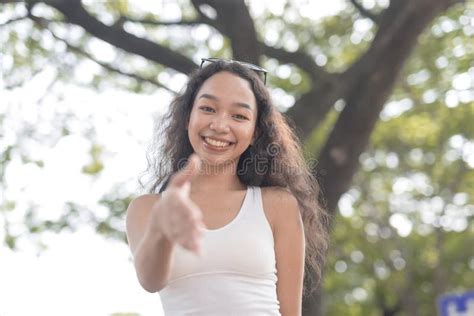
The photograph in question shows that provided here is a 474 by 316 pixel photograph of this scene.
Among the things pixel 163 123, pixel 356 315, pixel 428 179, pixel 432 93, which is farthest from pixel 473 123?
pixel 163 123

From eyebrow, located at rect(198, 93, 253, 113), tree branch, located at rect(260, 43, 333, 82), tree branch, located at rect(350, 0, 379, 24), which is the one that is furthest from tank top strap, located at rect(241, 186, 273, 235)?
tree branch, located at rect(350, 0, 379, 24)

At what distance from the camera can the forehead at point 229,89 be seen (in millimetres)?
2797

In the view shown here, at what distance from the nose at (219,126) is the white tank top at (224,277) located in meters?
0.26

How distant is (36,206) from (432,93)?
5.84 meters

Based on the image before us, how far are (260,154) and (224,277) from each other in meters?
0.53

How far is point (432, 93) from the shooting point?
14320mm

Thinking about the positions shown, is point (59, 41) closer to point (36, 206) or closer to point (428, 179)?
point (36, 206)

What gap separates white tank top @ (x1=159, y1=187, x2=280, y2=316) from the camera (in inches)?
101

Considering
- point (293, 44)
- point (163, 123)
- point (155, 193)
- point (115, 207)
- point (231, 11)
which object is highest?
point (293, 44)

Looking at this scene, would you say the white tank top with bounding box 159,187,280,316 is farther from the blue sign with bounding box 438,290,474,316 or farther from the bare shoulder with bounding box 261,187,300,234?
the blue sign with bounding box 438,290,474,316

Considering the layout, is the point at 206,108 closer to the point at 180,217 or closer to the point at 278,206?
the point at 278,206

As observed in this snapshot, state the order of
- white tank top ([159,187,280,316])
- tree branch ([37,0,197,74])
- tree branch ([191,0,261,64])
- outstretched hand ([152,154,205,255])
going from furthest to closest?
tree branch ([37,0,197,74]) < tree branch ([191,0,261,64]) < white tank top ([159,187,280,316]) < outstretched hand ([152,154,205,255])

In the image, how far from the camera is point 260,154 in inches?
118

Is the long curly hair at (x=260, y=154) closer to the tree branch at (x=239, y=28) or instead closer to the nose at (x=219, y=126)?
the nose at (x=219, y=126)
